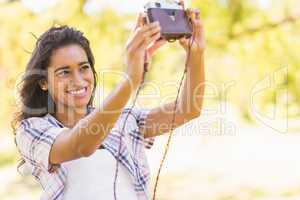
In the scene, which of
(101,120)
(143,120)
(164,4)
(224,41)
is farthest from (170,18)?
(224,41)

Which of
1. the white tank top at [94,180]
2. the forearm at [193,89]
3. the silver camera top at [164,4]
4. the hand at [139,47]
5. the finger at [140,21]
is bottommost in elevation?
the white tank top at [94,180]

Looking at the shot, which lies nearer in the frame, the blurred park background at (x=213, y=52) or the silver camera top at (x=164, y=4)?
the silver camera top at (x=164, y=4)

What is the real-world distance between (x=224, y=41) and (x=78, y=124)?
165 cm

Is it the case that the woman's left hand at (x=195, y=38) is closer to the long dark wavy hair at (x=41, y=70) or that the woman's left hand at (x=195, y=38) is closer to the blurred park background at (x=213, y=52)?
the long dark wavy hair at (x=41, y=70)

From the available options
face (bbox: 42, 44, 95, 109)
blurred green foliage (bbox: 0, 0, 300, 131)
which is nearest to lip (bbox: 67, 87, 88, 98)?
face (bbox: 42, 44, 95, 109)

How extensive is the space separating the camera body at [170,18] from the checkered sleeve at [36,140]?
217 mm

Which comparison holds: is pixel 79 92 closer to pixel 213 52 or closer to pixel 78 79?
pixel 78 79

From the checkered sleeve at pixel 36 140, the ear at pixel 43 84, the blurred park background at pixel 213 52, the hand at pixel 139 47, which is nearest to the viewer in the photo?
the hand at pixel 139 47

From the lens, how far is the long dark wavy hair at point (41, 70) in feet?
2.83

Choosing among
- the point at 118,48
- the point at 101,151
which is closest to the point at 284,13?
the point at 118,48

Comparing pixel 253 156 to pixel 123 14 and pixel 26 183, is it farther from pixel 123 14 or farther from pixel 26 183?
pixel 123 14

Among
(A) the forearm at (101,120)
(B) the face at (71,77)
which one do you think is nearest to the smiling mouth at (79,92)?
(B) the face at (71,77)

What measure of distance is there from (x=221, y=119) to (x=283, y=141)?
66.0 inches

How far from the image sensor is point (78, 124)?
734mm
